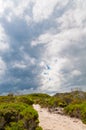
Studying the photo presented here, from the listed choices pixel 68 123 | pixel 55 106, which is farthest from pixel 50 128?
pixel 55 106

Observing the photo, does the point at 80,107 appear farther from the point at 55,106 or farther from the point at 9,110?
the point at 9,110

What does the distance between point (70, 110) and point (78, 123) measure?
5.74 meters

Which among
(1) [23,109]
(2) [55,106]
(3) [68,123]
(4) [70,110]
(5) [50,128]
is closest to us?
(1) [23,109]

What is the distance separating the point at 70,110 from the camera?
3127cm

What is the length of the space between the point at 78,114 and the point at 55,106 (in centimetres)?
1088

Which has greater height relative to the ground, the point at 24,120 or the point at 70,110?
the point at 70,110

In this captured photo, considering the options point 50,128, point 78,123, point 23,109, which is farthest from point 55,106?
point 23,109

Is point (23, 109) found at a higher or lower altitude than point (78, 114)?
lower

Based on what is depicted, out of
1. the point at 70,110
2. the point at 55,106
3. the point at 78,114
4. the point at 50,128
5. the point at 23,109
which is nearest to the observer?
the point at 23,109

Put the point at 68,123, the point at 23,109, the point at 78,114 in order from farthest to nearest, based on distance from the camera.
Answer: the point at 78,114 → the point at 68,123 → the point at 23,109

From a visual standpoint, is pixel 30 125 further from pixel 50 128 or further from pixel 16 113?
pixel 50 128

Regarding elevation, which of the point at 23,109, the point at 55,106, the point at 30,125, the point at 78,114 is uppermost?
the point at 55,106

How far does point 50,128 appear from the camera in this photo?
2294 centimetres

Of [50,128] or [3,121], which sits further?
[50,128]
